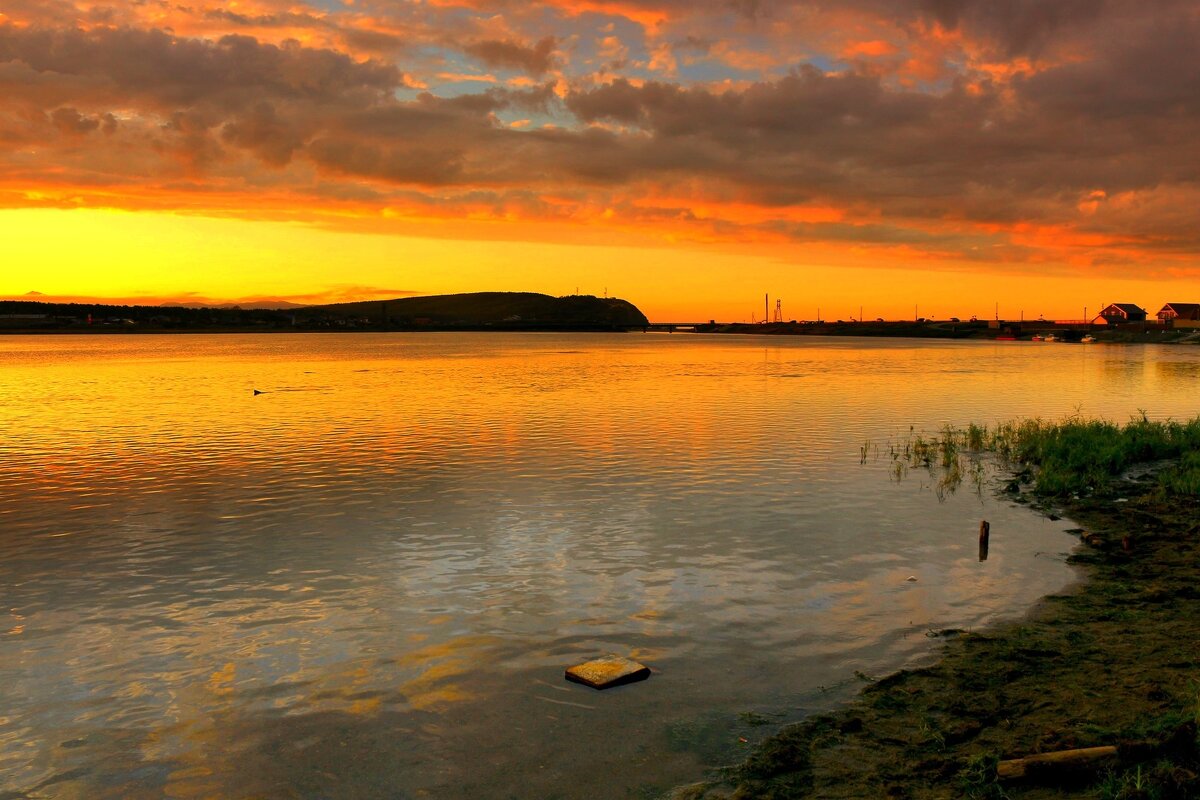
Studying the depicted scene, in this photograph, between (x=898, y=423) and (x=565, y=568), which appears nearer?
(x=565, y=568)

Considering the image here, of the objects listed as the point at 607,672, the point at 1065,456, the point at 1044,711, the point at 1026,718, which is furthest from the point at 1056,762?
the point at 1065,456

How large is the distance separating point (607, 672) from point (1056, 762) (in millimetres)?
6743

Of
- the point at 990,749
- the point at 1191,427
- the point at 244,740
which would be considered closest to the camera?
the point at 990,749

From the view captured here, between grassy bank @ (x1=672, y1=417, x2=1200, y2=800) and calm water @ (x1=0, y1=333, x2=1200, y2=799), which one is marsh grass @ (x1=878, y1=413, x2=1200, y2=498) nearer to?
calm water @ (x1=0, y1=333, x2=1200, y2=799)

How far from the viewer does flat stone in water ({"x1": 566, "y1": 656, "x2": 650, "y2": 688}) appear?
46.3 ft

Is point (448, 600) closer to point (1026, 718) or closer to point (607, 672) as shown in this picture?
point (607, 672)

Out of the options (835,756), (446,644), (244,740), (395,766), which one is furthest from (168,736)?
(835,756)

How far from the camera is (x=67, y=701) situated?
13.6 m

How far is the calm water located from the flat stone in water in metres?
0.26

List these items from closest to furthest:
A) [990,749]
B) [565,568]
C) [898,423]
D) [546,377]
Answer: [990,749] < [565,568] < [898,423] < [546,377]

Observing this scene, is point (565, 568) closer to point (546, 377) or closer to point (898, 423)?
point (898, 423)

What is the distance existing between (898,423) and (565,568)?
37.6 m

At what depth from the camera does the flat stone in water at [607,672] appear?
1412 cm

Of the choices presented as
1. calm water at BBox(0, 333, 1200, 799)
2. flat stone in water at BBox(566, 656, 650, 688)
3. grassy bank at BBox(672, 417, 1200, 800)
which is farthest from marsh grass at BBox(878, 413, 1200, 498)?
flat stone in water at BBox(566, 656, 650, 688)
